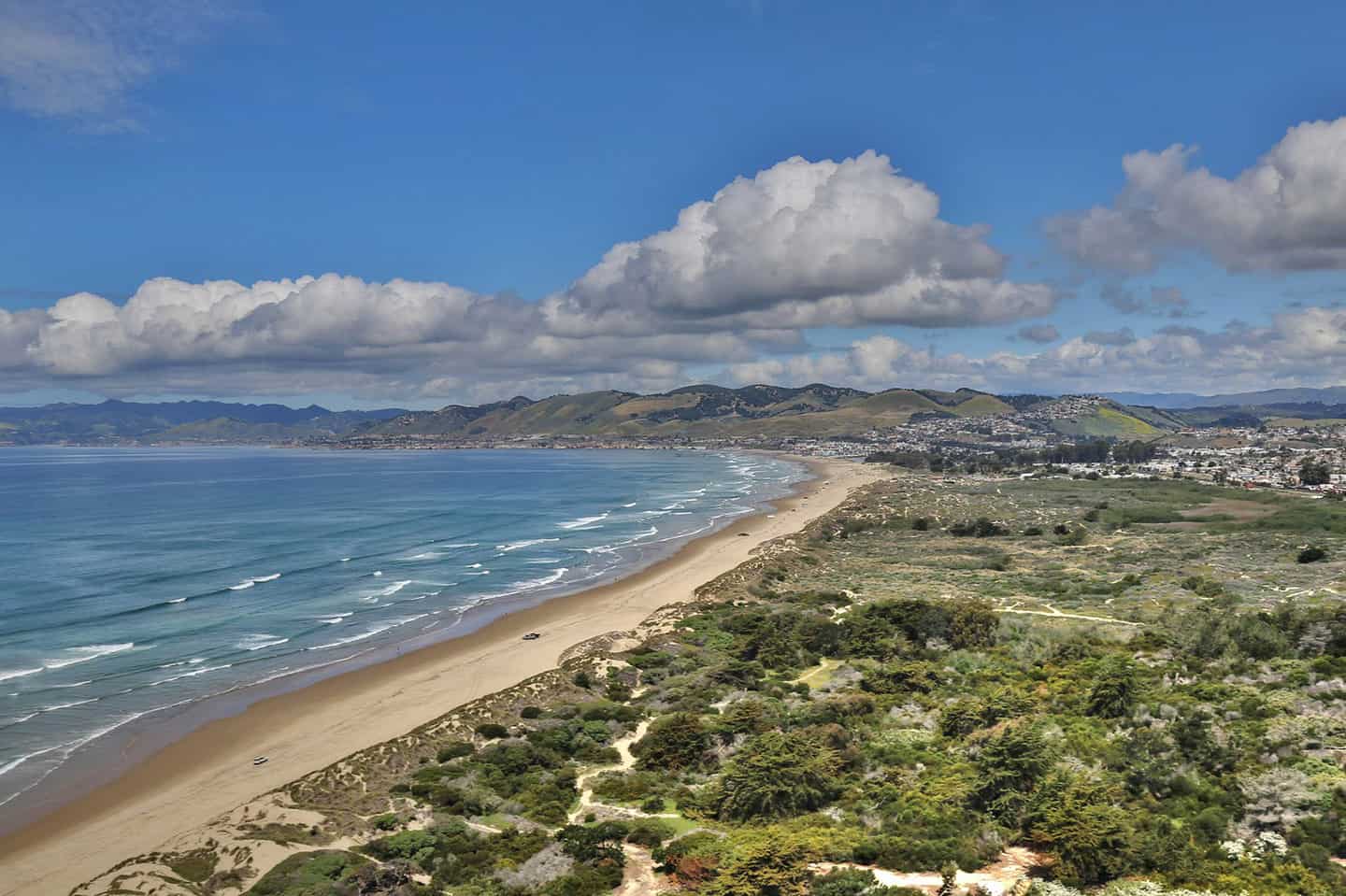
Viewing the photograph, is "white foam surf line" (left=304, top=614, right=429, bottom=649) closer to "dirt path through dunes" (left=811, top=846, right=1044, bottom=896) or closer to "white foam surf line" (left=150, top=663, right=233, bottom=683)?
"white foam surf line" (left=150, top=663, right=233, bottom=683)

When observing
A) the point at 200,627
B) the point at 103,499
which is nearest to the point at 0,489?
the point at 103,499

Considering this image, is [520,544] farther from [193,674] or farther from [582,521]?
[193,674]

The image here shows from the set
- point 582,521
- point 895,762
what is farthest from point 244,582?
point 895,762

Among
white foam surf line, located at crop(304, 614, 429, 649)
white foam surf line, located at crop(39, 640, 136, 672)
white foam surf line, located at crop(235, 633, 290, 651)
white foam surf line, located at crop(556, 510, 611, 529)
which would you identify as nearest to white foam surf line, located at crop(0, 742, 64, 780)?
white foam surf line, located at crop(39, 640, 136, 672)

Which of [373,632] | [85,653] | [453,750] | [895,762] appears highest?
[895,762]

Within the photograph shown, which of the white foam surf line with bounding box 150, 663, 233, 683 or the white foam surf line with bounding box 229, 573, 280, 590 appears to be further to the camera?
the white foam surf line with bounding box 229, 573, 280, 590

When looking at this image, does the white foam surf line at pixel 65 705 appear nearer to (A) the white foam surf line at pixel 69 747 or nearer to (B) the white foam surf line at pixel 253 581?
(A) the white foam surf line at pixel 69 747
